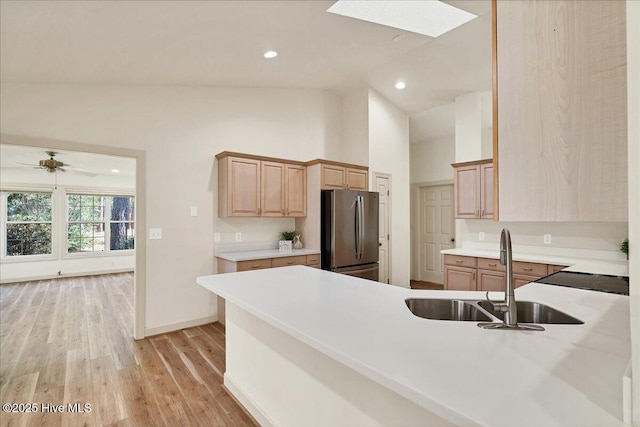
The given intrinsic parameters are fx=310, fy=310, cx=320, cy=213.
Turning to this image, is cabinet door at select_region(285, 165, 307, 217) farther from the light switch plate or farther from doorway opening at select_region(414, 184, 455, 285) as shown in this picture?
doorway opening at select_region(414, 184, 455, 285)

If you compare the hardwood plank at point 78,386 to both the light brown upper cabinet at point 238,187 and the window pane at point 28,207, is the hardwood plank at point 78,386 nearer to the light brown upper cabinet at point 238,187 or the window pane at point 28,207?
the light brown upper cabinet at point 238,187

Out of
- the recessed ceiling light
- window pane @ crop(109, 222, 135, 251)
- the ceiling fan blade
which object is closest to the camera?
the recessed ceiling light

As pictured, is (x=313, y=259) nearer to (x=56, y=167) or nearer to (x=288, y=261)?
(x=288, y=261)

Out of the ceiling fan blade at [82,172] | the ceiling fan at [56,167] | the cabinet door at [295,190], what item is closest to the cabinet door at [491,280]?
the cabinet door at [295,190]

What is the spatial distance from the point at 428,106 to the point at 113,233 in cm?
764

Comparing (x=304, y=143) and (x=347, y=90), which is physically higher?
(x=347, y=90)

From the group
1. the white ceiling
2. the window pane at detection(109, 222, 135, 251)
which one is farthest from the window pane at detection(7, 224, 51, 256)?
the white ceiling

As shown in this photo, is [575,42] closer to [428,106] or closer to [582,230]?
[582,230]

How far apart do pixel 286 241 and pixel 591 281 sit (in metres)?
3.30

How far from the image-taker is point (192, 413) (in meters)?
2.10

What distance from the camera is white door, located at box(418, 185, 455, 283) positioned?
6.12 meters

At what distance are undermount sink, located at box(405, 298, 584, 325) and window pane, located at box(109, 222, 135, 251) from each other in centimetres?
809

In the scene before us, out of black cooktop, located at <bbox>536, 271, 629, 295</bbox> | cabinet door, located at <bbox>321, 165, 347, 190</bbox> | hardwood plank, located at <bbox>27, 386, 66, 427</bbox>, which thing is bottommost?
hardwood plank, located at <bbox>27, 386, 66, 427</bbox>

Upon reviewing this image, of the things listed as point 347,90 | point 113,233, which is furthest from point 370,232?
point 113,233
